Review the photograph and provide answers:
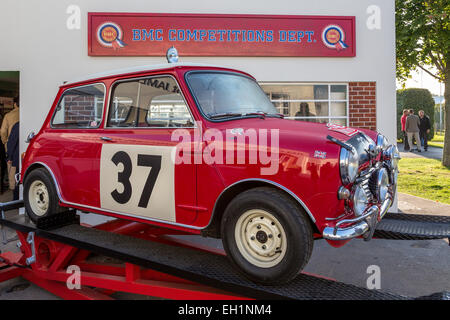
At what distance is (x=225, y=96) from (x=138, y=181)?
3.44ft

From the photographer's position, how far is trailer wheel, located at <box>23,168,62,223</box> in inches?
160

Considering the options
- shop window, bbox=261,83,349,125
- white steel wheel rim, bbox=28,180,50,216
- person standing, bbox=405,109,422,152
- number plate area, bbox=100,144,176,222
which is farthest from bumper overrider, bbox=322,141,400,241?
person standing, bbox=405,109,422,152

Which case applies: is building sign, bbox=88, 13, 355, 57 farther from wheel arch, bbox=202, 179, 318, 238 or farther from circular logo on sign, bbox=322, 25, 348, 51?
wheel arch, bbox=202, 179, 318, 238

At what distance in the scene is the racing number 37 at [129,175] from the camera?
3.25 metres

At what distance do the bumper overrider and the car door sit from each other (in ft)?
3.63

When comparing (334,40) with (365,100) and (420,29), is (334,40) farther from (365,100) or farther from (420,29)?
(420,29)

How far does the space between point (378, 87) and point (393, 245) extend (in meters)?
2.99

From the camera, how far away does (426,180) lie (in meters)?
10.6

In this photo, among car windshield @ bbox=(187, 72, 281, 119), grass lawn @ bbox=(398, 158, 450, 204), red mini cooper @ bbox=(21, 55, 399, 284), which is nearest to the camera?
red mini cooper @ bbox=(21, 55, 399, 284)

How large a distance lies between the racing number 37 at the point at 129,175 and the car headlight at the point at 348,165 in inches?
58.0

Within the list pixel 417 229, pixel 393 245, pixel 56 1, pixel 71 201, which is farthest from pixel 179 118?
pixel 56 1

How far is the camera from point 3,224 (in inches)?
170

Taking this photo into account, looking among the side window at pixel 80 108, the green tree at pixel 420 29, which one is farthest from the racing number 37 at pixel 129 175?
the green tree at pixel 420 29

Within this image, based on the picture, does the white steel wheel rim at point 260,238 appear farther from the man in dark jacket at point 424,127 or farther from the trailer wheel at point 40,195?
the man in dark jacket at point 424,127
